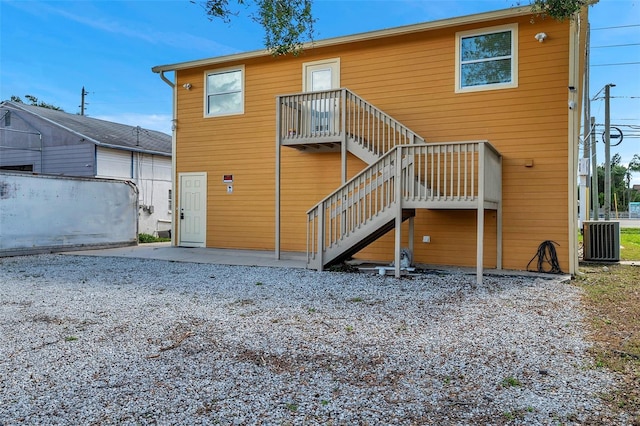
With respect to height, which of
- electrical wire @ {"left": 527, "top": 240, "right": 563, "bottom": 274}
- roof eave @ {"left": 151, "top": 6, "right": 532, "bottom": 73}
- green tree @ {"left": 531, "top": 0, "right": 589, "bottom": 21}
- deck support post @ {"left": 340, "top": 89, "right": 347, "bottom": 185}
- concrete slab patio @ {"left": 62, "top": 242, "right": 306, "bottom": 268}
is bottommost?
concrete slab patio @ {"left": 62, "top": 242, "right": 306, "bottom": 268}

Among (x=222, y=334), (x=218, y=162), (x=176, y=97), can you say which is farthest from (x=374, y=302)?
(x=176, y=97)

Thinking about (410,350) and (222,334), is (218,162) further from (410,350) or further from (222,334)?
(410,350)

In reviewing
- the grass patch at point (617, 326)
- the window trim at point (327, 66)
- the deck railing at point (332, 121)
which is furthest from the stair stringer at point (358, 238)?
the window trim at point (327, 66)

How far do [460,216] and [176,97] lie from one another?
7877 mm

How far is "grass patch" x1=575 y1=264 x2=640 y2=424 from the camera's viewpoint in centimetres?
271

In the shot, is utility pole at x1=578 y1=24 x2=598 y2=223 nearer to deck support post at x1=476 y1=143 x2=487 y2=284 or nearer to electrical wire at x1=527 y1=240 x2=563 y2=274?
electrical wire at x1=527 y1=240 x2=563 y2=274

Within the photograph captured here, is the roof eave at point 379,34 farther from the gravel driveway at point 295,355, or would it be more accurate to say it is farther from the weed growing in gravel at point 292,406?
the weed growing in gravel at point 292,406

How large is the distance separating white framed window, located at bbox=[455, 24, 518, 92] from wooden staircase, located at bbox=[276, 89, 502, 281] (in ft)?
4.66

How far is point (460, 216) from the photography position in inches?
329

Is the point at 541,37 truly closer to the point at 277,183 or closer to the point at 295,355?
the point at 277,183

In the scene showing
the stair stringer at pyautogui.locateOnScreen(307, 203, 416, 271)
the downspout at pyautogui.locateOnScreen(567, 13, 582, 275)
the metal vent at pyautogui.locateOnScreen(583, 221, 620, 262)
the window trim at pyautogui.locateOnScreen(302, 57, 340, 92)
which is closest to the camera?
the stair stringer at pyautogui.locateOnScreen(307, 203, 416, 271)

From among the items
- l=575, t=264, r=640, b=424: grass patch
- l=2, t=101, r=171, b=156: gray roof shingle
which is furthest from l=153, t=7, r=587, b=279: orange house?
l=2, t=101, r=171, b=156: gray roof shingle

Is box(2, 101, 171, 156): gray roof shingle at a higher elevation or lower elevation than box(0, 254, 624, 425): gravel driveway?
higher

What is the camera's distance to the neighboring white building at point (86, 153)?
15961 mm
